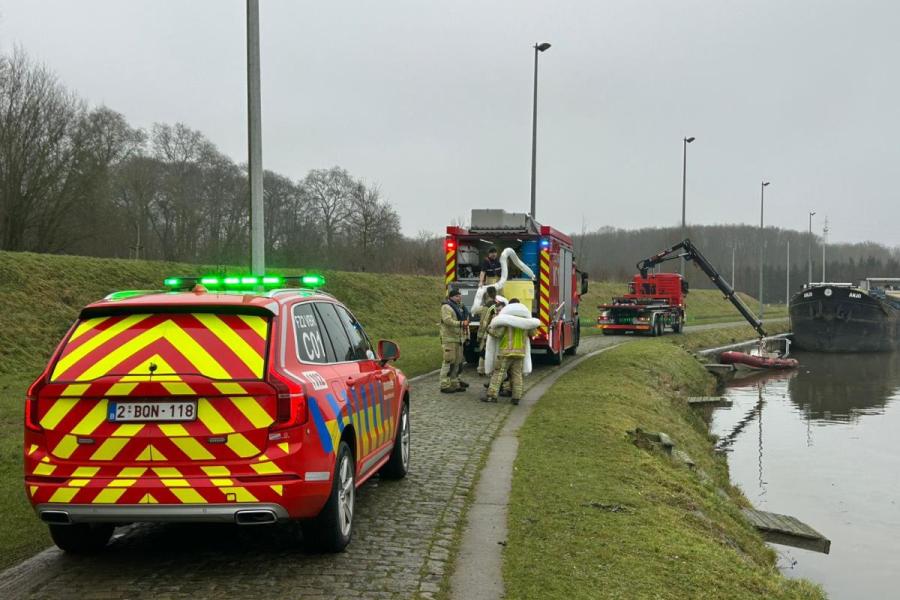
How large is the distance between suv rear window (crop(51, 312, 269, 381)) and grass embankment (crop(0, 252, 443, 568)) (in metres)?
1.77

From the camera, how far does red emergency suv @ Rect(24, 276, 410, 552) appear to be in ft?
15.1

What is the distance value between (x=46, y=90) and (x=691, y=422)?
2786 cm

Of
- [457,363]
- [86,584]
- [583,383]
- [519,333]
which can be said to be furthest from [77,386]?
[583,383]

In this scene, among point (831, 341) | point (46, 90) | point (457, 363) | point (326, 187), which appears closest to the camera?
point (457, 363)

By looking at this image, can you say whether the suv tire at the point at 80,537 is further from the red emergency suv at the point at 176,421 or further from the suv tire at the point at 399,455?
the suv tire at the point at 399,455

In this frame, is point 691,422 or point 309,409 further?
point 691,422

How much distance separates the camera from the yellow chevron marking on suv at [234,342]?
474 cm

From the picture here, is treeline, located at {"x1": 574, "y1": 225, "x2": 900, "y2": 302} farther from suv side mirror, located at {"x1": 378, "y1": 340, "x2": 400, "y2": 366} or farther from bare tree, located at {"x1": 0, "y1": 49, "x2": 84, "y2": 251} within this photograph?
suv side mirror, located at {"x1": 378, "y1": 340, "x2": 400, "y2": 366}

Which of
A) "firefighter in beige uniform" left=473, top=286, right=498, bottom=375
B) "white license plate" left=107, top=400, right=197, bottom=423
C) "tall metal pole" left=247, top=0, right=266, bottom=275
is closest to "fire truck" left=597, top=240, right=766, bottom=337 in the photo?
"firefighter in beige uniform" left=473, top=286, right=498, bottom=375

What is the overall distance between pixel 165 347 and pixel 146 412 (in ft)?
1.29

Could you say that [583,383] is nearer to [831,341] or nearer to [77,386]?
[77,386]

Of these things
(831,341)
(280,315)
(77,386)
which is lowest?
(831,341)

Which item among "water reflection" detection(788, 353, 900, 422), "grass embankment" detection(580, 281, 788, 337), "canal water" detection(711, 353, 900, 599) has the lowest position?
"water reflection" detection(788, 353, 900, 422)

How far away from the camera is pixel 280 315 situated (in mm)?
5070
